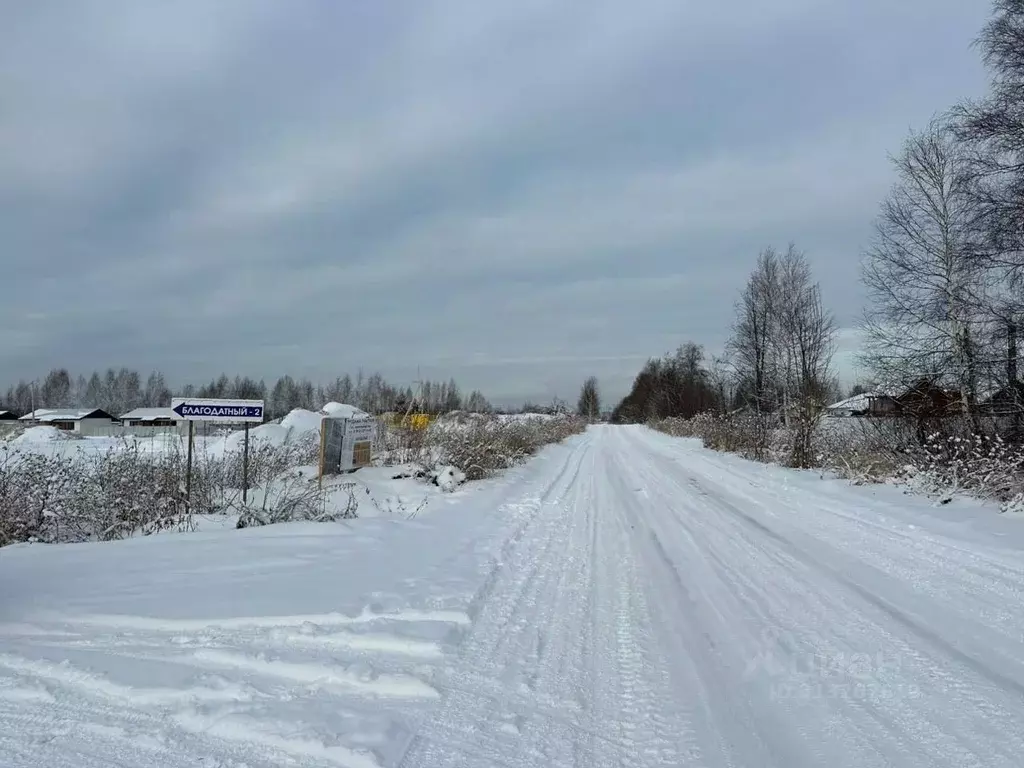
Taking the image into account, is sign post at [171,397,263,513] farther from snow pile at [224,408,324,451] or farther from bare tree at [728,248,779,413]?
bare tree at [728,248,779,413]

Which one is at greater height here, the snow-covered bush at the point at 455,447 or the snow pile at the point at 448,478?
the snow-covered bush at the point at 455,447

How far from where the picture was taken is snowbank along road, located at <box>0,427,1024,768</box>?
3348 mm

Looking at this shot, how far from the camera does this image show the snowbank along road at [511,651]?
3.35m

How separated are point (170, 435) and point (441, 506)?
17.1ft

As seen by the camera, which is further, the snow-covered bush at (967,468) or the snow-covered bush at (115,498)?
the snow-covered bush at (967,468)

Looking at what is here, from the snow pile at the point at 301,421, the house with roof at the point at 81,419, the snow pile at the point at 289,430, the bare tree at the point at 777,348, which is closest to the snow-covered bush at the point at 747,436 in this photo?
the bare tree at the point at 777,348

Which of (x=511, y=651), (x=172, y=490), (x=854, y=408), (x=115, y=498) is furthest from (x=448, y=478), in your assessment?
(x=854, y=408)

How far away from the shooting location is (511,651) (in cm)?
471

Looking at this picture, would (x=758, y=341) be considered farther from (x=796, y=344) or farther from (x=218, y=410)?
(x=218, y=410)

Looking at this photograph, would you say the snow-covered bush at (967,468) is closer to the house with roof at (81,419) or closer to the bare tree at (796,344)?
the bare tree at (796,344)

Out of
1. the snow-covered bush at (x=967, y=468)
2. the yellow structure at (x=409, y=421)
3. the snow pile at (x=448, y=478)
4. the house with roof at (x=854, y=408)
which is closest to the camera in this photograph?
the snow-covered bush at (x=967, y=468)

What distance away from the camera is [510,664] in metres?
4.45

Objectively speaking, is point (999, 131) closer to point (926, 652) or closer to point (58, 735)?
point (926, 652)

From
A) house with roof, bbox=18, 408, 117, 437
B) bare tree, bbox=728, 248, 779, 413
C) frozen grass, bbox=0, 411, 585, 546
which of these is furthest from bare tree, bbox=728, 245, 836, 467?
house with roof, bbox=18, 408, 117, 437
